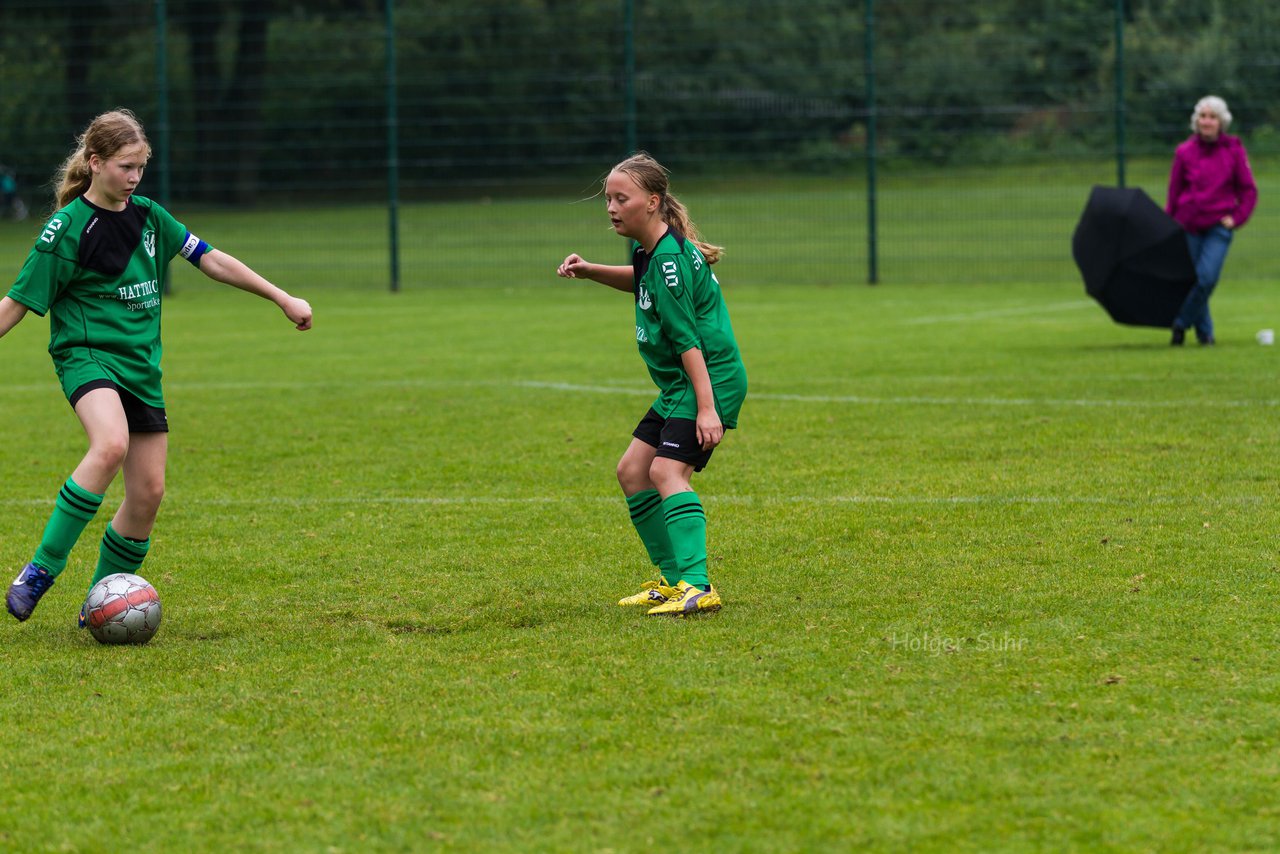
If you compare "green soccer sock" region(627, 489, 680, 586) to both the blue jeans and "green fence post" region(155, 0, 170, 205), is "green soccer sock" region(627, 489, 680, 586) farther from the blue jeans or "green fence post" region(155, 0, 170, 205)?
"green fence post" region(155, 0, 170, 205)

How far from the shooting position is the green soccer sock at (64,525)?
5844 millimetres

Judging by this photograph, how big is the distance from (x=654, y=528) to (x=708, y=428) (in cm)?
59

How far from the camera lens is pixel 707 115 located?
983 inches

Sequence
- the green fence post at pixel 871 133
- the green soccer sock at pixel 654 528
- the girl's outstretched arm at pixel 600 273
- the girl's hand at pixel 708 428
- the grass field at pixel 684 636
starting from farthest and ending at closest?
1. the green fence post at pixel 871 133
2. the girl's outstretched arm at pixel 600 273
3. the green soccer sock at pixel 654 528
4. the girl's hand at pixel 708 428
5. the grass field at pixel 684 636

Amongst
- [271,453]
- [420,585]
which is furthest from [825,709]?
[271,453]

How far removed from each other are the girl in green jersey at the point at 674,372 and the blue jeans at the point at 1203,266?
28.8 feet

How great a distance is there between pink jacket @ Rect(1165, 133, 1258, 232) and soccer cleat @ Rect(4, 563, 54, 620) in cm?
1056

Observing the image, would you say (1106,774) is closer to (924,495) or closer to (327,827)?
(327,827)

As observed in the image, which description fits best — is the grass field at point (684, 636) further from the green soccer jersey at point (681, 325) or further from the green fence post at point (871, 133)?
the green fence post at point (871, 133)

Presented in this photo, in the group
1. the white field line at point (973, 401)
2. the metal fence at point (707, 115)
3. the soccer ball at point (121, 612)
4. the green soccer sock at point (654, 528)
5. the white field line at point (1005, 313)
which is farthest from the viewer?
the metal fence at point (707, 115)

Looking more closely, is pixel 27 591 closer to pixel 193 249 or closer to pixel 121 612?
pixel 121 612

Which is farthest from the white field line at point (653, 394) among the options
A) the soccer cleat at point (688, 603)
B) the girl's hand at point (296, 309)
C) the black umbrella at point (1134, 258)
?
the girl's hand at point (296, 309)

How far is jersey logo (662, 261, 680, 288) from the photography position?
5922 millimetres

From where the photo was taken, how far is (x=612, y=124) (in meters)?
25.8
